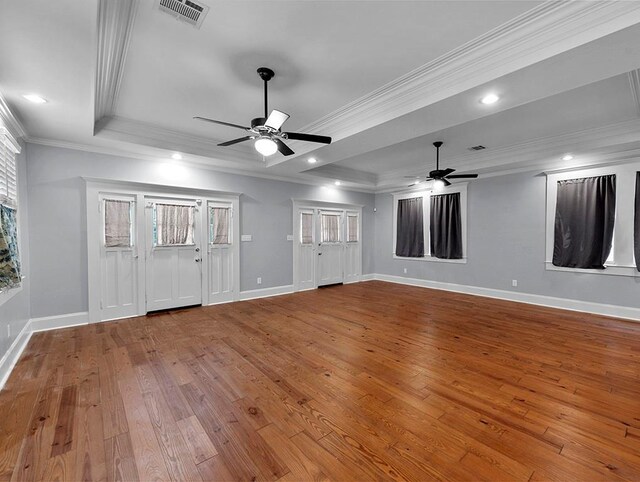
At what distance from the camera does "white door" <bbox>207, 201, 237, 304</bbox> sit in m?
5.64

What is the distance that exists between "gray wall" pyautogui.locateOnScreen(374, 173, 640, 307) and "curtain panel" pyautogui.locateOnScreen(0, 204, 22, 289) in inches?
296

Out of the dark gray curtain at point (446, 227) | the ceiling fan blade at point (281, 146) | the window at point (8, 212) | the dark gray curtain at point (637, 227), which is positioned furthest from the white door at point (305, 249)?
the dark gray curtain at point (637, 227)

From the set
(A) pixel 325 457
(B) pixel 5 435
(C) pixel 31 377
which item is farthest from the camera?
(C) pixel 31 377

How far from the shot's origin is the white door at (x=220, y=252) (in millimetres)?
5641

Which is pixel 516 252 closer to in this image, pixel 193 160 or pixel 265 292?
pixel 265 292

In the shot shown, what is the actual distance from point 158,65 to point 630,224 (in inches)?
279

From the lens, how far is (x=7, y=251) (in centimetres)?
274

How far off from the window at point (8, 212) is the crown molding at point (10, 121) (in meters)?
0.16

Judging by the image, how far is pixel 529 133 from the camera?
15.0 feet

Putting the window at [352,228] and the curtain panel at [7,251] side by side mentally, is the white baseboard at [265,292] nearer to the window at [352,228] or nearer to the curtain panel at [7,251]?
the window at [352,228]

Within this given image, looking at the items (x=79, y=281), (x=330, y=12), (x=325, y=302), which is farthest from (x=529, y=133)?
(x=79, y=281)

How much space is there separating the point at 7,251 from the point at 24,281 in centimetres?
139

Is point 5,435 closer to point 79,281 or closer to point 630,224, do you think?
point 79,281

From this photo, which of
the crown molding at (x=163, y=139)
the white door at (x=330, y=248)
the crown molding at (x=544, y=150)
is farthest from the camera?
the white door at (x=330, y=248)
